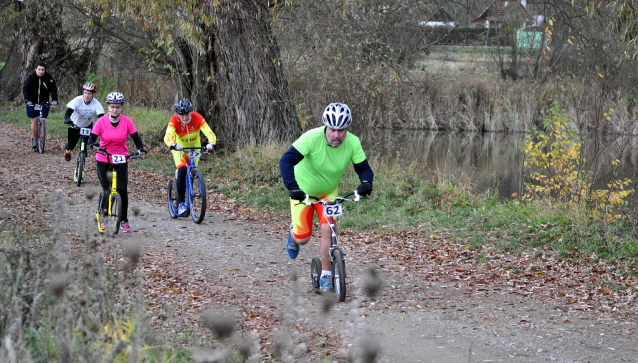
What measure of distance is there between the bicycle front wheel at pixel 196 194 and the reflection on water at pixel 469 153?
575 centimetres

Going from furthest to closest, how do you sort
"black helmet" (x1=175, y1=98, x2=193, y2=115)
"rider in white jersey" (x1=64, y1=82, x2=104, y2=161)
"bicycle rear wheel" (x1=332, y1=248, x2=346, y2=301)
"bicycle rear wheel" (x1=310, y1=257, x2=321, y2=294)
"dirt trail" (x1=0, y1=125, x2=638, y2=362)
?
1. "rider in white jersey" (x1=64, y1=82, x2=104, y2=161)
2. "black helmet" (x1=175, y1=98, x2=193, y2=115)
3. "bicycle rear wheel" (x1=310, y1=257, x2=321, y2=294)
4. "bicycle rear wheel" (x1=332, y1=248, x2=346, y2=301)
5. "dirt trail" (x1=0, y1=125, x2=638, y2=362)

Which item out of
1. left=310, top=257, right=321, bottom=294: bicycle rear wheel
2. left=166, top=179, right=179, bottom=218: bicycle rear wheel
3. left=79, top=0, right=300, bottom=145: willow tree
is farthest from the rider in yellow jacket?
left=79, top=0, right=300, bottom=145: willow tree

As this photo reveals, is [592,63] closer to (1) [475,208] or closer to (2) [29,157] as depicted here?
(1) [475,208]

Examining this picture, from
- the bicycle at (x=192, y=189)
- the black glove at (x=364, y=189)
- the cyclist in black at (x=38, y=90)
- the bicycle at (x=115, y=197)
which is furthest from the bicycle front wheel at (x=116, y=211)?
the cyclist in black at (x=38, y=90)

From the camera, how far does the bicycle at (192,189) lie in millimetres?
11078

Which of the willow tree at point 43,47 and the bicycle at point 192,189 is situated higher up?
the willow tree at point 43,47

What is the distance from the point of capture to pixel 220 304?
715cm

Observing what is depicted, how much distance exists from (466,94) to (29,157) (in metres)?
18.3

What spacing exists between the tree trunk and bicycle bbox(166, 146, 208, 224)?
225 inches

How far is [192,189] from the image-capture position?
11359 millimetres

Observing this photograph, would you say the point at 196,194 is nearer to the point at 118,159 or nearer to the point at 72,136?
the point at 118,159

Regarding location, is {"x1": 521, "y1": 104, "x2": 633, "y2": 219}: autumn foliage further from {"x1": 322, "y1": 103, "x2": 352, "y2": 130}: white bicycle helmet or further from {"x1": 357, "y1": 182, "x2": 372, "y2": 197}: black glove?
{"x1": 322, "y1": 103, "x2": 352, "y2": 130}: white bicycle helmet

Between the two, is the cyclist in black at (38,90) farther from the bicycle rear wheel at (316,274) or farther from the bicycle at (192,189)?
the bicycle rear wheel at (316,274)

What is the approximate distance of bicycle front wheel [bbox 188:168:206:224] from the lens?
11.1 meters
